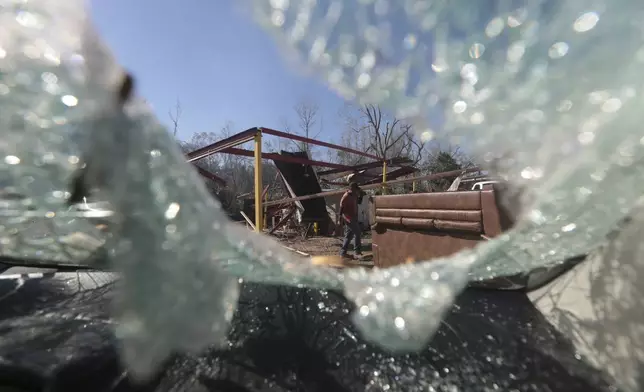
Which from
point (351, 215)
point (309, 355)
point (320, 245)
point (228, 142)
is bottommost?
point (320, 245)

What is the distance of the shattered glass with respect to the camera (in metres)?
0.51

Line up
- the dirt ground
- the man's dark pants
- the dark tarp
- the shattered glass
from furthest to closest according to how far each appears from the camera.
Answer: the dirt ground → the man's dark pants → the dark tarp → the shattered glass

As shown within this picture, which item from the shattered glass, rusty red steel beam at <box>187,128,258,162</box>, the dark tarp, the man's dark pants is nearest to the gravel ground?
the man's dark pants

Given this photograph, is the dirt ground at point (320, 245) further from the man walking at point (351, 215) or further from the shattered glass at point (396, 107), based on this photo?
the shattered glass at point (396, 107)

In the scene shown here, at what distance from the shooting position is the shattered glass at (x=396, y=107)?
1.68 feet

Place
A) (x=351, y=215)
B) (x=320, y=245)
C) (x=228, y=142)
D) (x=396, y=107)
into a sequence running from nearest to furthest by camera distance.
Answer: (x=396, y=107) → (x=228, y=142) → (x=351, y=215) → (x=320, y=245)

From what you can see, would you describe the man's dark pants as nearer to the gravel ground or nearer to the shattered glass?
the gravel ground

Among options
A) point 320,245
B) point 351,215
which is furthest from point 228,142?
point 320,245

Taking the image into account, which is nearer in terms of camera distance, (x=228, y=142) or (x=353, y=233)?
(x=228, y=142)

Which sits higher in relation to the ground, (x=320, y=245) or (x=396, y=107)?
(x=396, y=107)

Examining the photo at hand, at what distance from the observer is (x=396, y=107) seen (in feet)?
3.17

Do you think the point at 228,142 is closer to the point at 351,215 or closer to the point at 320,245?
the point at 351,215

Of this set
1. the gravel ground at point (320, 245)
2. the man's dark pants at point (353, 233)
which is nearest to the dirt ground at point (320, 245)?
the gravel ground at point (320, 245)

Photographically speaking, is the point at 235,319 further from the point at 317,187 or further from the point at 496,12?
the point at 317,187
